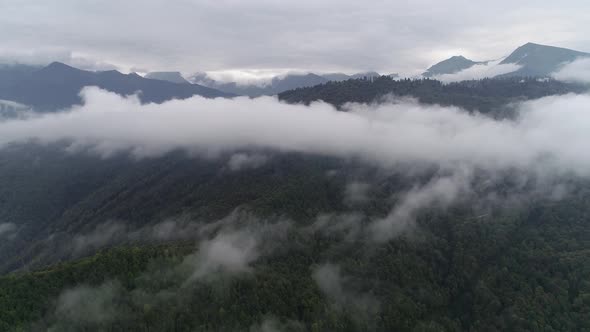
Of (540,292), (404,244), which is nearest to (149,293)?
(404,244)

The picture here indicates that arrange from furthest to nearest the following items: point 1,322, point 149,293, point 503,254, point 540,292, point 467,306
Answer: point 503,254, point 467,306, point 540,292, point 149,293, point 1,322

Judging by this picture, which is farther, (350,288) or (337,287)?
(350,288)

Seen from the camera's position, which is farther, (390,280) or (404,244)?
(404,244)

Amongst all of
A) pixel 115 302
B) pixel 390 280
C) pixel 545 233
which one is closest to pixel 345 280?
pixel 390 280

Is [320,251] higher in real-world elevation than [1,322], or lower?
lower

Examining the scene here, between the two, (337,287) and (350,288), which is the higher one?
(337,287)

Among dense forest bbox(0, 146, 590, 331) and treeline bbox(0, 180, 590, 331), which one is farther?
dense forest bbox(0, 146, 590, 331)

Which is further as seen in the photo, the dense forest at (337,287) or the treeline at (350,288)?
the dense forest at (337,287)

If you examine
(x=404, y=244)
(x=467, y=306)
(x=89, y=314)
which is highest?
(x=89, y=314)

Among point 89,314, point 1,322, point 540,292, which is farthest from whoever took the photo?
point 540,292

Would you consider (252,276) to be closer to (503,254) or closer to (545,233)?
(503,254)
